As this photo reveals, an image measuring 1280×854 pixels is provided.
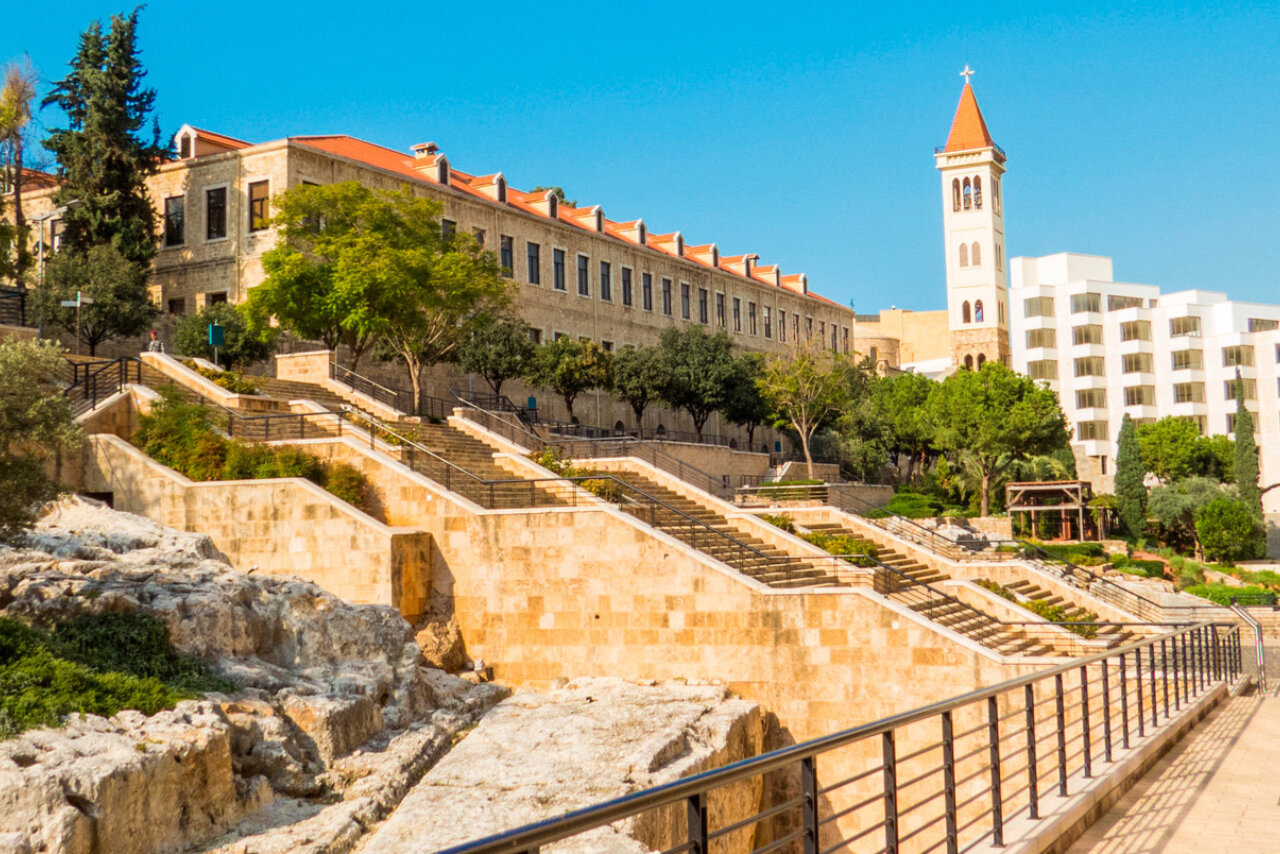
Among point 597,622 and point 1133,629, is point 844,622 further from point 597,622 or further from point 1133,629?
point 1133,629

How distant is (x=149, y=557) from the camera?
20.1 meters

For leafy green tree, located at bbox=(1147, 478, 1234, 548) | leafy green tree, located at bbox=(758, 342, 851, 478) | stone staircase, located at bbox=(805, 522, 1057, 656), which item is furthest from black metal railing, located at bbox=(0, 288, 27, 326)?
leafy green tree, located at bbox=(1147, 478, 1234, 548)

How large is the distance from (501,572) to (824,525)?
380 inches

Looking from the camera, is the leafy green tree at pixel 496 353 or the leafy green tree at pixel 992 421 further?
the leafy green tree at pixel 992 421

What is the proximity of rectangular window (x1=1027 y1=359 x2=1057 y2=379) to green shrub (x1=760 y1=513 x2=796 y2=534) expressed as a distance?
57.3 meters

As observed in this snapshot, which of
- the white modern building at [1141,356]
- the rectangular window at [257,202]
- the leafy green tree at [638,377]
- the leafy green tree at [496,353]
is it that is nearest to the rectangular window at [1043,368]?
the white modern building at [1141,356]

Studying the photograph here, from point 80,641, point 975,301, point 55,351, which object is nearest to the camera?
point 80,641

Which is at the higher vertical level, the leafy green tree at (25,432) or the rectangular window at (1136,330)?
the rectangular window at (1136,330)

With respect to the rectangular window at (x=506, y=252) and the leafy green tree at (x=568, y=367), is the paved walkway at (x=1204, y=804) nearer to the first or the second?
the leafy green tree at (x=568, y=367)

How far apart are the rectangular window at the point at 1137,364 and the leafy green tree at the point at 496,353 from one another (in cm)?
5061

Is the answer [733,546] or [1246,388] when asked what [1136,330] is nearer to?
[1246,388]

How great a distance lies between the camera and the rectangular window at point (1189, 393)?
7725 centimetres

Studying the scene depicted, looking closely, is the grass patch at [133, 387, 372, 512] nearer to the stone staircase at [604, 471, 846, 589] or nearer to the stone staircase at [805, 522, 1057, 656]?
the stone staircase at [604, 471, 846, 589]

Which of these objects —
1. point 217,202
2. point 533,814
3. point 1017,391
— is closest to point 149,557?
point 533,814
